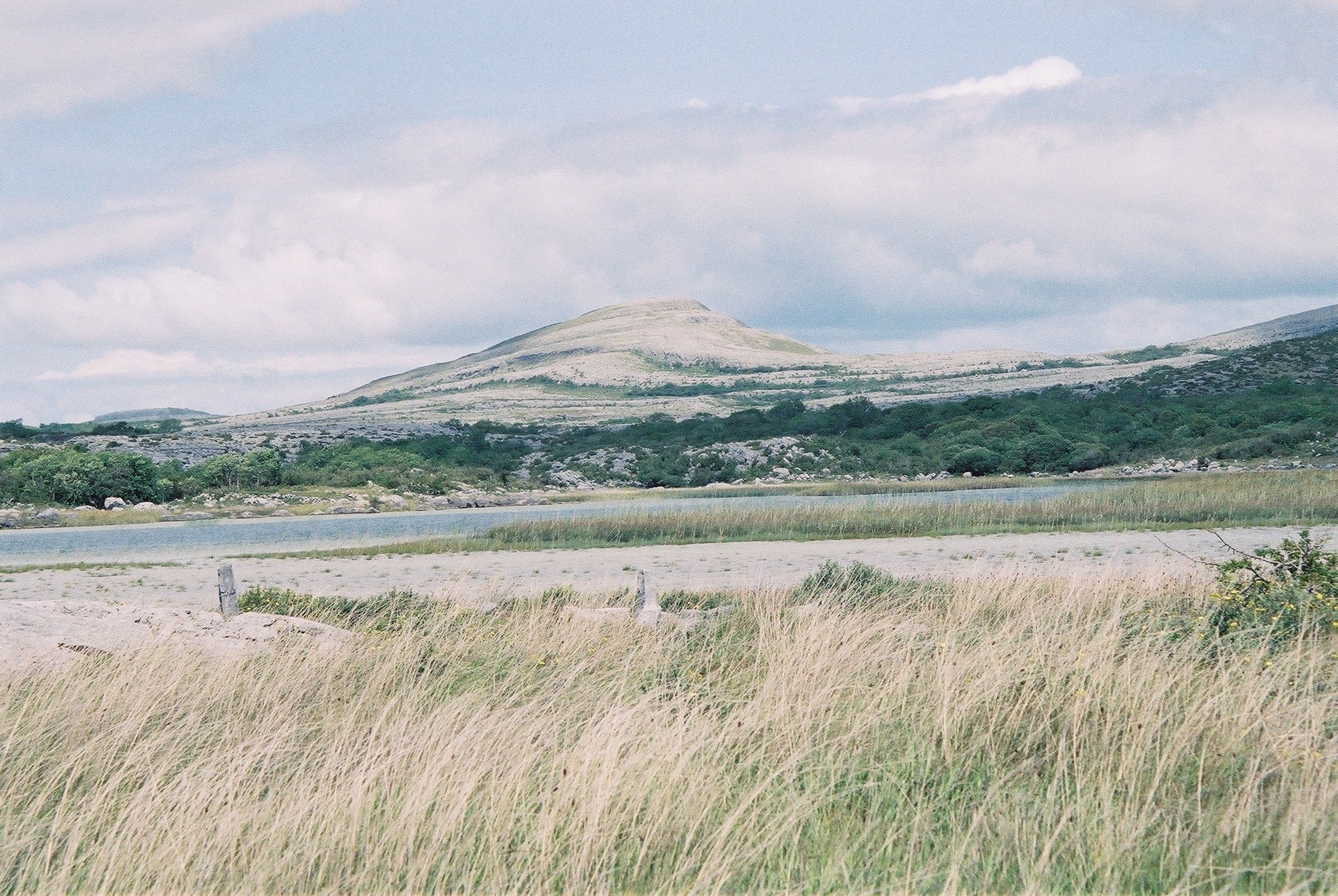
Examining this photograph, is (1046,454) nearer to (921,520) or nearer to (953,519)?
(953,519)

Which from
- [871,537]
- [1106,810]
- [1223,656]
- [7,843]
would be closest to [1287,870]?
[1106,810]

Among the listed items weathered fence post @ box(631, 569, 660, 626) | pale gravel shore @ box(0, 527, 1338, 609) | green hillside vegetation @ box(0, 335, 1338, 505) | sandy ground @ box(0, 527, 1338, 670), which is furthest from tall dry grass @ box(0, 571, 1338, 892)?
green hillside vegetation @ box(0, 335, 1338, 505)

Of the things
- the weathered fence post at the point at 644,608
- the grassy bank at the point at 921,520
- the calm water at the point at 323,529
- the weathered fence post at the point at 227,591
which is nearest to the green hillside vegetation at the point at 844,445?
the calm water at the point at 323,529

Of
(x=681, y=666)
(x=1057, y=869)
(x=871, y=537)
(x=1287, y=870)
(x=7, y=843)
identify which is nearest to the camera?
(x=1287, y=870)

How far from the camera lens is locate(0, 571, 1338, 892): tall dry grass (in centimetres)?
520

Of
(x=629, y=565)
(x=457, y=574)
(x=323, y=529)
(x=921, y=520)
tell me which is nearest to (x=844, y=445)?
(x=323, y=529)

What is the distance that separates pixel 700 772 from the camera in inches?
234

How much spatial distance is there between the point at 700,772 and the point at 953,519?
31694 millimetres

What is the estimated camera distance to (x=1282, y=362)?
290 ft

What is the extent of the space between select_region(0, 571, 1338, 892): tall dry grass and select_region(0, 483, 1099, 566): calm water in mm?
29353

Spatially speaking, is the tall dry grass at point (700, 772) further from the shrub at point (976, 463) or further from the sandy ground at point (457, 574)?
the shrub at point (976, 463)

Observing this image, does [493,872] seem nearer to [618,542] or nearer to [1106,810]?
[1106,810]

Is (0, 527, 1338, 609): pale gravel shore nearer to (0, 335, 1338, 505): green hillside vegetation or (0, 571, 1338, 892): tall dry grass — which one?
(0, 571, 1338, 892): tall dry grass

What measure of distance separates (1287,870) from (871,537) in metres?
29.1
